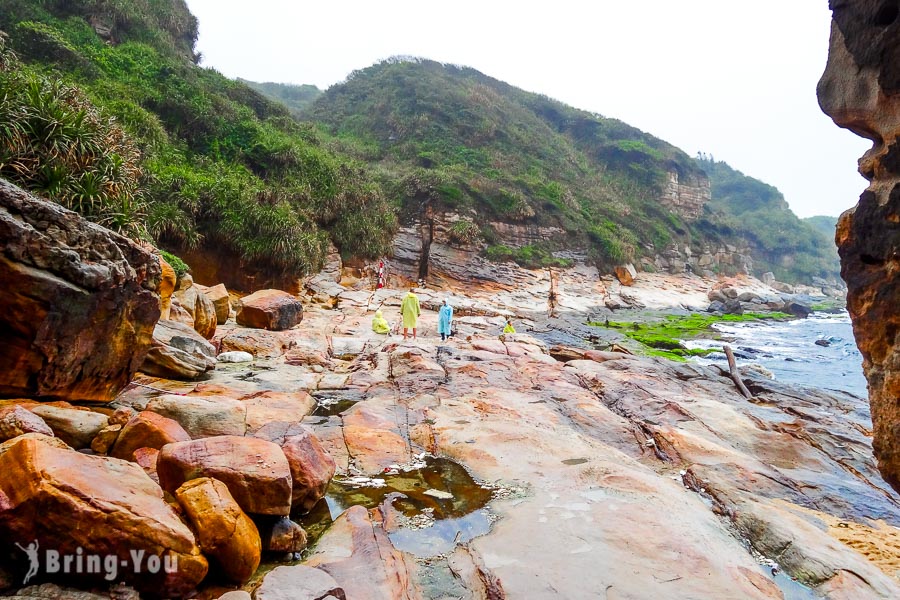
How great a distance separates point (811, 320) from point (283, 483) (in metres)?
43.6

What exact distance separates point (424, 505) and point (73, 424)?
3613 mm

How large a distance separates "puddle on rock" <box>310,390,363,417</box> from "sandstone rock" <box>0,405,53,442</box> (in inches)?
145

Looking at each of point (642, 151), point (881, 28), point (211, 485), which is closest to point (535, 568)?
point (211, 485)

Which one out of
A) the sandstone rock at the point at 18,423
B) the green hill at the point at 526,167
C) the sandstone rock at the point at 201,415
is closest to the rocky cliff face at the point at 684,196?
the green hill at the point at 526,167

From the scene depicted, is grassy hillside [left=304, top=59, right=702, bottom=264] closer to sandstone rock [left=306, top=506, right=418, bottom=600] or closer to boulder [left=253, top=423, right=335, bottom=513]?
boulder [left=253, top=423, right=335, bottom=513]

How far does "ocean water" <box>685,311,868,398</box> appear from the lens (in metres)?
16.8

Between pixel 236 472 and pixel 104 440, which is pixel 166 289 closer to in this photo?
pixel 104 440

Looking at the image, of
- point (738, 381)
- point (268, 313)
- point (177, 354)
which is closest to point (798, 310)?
point (738, 381)

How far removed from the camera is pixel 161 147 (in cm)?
1969

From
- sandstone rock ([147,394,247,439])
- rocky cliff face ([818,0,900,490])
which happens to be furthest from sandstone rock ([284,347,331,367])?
rocky cliff face ([818,0,900,490])

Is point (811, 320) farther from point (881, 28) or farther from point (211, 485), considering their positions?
point (211, 485)

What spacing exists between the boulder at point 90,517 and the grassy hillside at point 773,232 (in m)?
76.4

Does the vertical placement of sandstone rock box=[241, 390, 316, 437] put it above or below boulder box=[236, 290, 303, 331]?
below

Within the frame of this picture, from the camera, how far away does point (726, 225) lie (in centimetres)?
6562
